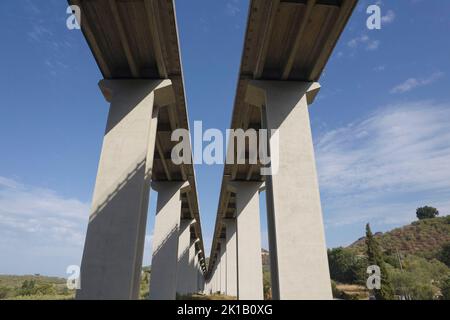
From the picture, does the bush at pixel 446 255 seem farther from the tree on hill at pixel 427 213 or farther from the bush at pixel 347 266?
the tree on hill at pixel 427 213

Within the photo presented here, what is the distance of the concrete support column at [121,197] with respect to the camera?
1046 cm

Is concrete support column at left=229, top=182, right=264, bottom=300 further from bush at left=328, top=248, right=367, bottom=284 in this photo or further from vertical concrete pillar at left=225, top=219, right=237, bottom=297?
bush at left=328, top=248, right=367, bottom=284

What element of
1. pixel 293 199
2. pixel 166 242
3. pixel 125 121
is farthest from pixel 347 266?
pixel 125 121

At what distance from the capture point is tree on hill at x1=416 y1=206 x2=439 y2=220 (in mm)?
139500

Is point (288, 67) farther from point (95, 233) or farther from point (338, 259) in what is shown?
point (338, 259)

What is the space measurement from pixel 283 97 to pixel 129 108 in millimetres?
7323

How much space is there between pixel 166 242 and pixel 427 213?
6318 inches

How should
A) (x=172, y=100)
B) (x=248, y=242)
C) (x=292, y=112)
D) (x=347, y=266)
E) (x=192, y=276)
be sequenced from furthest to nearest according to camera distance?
(x=347, y=266) → (x=192, y=276) → (x=248, y=242) → (x=172, y=100) → (x=292, y=112)

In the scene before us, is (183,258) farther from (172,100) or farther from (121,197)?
(121,197)

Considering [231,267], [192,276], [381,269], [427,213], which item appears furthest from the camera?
[427,213]

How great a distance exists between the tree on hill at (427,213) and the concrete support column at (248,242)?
151 meters

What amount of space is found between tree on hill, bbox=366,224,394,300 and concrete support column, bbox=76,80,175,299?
42.7 m

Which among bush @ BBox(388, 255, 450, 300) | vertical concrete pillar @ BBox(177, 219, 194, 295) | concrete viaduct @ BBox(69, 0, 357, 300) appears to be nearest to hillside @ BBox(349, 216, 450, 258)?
bush @ BBox(388, 255, 450, 300)

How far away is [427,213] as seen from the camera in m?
141
